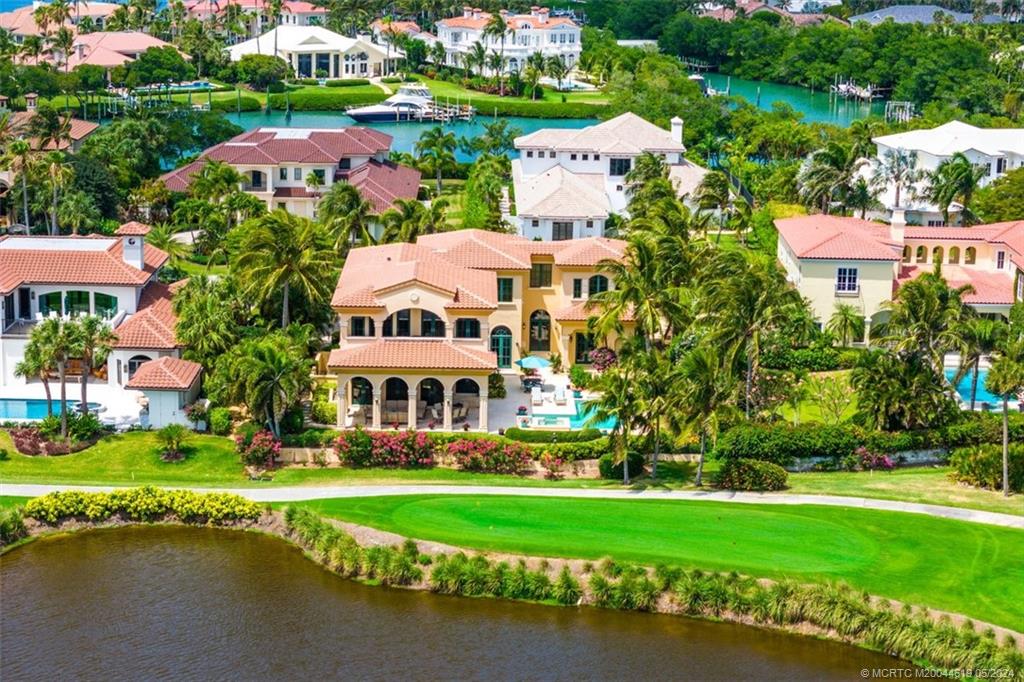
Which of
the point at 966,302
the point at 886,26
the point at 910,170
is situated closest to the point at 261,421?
the point at 966,302

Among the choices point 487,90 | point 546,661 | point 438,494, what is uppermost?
point 487,90

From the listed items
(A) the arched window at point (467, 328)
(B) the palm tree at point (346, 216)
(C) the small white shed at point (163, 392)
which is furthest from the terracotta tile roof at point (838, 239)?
(C) the small white shed at point (163, 392)

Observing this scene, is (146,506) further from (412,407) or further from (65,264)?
(65,264)

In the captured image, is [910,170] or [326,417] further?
[910,170]

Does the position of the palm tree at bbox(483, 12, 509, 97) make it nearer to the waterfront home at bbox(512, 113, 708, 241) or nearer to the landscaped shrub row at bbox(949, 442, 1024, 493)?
the waterfront home at bbox(512, 113, 708, 241)

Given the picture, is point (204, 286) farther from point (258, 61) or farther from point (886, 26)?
point (886, 26)

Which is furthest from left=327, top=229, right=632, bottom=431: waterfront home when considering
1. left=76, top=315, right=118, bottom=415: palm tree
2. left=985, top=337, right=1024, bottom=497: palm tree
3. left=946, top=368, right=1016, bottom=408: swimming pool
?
left=985, top=337, right=1024, bottom=497: palm tree

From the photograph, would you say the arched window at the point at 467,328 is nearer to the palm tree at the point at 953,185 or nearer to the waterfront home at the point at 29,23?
the palm tree at the point at 953,185

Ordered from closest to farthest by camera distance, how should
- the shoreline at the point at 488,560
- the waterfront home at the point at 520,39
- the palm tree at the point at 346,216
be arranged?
the shoreline at the point at 488,560 < the palm tree at the point at 346,216 < the waterfront home at the point at 520,39
